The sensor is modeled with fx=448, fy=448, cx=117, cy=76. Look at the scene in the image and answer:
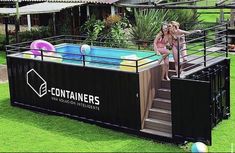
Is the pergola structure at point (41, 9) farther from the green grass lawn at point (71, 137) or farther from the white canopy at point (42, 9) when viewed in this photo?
the green grass lawn at point (71, 137)

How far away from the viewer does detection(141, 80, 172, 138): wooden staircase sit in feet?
34.7

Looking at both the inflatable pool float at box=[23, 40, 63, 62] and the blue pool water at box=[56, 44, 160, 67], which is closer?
the blue pool water at box=[56, 44, 160, 67]

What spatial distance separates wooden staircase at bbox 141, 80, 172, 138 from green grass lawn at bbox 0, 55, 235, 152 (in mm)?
318

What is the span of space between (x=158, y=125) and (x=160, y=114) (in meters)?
0.27

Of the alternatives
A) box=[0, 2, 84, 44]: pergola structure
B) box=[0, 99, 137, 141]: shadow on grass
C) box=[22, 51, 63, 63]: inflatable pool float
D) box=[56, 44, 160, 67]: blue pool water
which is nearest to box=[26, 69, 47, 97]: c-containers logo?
box=[22, 51, 63, 63]: inflatable pool float

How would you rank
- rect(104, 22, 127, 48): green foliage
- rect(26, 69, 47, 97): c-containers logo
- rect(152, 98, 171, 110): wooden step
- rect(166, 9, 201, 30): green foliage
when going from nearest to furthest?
rect(152, 98, 171, 110): wooden step < rect(26, 69, 47, 97): c-containers logo < rect(104, 22, 127, 48): green foliage < rect(166, 9, 201, 30): green foliage

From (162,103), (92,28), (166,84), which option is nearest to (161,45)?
(166,84)

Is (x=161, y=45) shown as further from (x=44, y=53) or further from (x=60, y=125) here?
(x=44, y=53)

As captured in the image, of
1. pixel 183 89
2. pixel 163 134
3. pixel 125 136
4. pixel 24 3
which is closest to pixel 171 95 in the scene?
pixel 183 89

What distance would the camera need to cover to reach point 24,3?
92.6 ft

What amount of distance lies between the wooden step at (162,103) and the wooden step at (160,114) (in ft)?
0.30

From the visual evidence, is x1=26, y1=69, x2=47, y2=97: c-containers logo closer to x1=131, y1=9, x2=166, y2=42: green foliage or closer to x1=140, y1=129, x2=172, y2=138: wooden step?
x1=140, y1=129, x2=172, y2=138: wooden step

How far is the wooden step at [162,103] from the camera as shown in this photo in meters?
10.8

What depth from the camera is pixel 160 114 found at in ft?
35.3
